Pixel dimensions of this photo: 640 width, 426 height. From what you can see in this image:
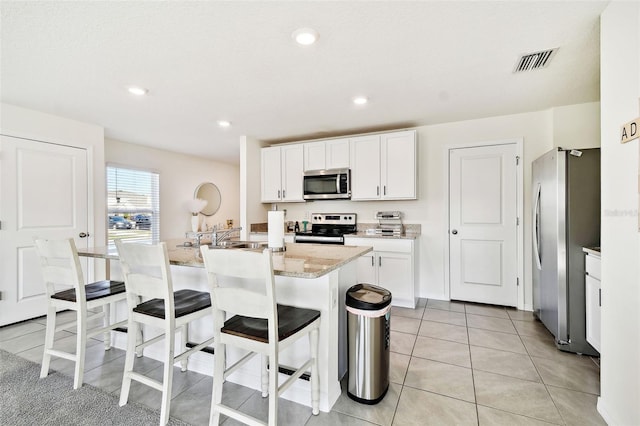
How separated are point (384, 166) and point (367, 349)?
8.34 ft

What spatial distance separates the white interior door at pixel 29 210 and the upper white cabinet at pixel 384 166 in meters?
3.48

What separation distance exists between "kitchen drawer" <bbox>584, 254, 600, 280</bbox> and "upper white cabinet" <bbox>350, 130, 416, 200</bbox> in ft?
5.82

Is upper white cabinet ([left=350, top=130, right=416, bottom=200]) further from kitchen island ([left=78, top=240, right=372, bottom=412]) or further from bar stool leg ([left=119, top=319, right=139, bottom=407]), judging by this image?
bar stool leg ([left=119, top=319, right=139, bottom=407])

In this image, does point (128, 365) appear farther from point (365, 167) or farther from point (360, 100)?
point (365, 167)

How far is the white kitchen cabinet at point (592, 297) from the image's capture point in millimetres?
2061

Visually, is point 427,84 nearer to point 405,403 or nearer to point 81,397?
point 405,403

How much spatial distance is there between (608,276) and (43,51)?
149 inches

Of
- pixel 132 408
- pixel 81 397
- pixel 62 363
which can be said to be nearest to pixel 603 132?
pixel 132 408

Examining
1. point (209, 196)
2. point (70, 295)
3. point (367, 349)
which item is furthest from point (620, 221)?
point (209, 196)

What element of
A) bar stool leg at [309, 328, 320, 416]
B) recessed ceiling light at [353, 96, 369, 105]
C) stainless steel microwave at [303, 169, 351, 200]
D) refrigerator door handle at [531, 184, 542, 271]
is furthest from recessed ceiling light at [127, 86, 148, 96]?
refrigerator door handle at [531, 184, 542, 271]

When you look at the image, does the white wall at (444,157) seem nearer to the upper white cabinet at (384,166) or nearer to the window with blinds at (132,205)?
the upper white cabinet at (384,166)

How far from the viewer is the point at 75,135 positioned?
3.48 m

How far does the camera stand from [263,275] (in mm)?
1316

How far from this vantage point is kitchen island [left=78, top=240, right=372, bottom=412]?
1.69 m
